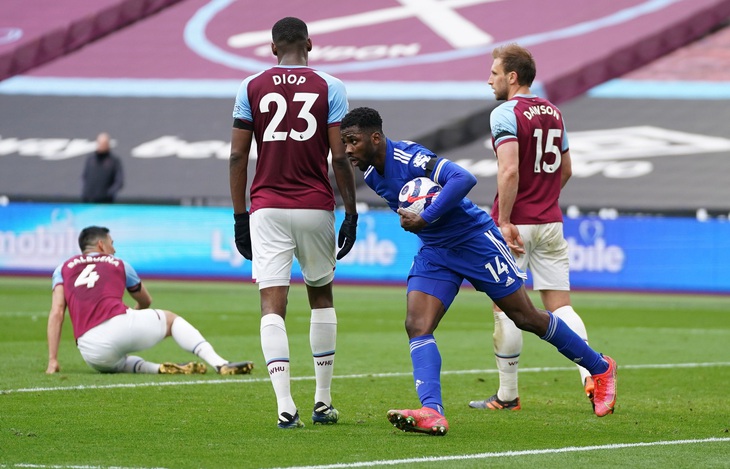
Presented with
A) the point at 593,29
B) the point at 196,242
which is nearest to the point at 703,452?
the point at 196,242

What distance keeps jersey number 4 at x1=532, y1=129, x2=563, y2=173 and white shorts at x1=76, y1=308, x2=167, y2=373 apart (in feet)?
11.3

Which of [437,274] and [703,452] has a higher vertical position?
[437,274]

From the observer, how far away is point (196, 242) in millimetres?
21359

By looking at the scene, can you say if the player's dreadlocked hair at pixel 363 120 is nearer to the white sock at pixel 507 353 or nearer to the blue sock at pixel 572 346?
the blue sock at pixel 572 346

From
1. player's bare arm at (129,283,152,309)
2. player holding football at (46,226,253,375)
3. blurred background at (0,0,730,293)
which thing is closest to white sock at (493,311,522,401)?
player holding football at (46,226,253,375)

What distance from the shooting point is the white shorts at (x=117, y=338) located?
9.57 meters

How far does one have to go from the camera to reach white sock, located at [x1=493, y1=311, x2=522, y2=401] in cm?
804

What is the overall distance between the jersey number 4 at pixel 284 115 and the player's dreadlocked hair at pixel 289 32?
36 centimetres

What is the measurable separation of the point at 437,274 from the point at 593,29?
77.7 ft

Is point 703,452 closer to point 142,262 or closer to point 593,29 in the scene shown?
point 142,262

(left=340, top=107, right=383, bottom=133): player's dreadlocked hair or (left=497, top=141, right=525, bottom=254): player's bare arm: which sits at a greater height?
(left=340, top=107, right=383, bottom=133): player's dreadlocked hair

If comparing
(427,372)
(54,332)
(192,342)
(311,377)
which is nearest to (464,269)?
(427,372)

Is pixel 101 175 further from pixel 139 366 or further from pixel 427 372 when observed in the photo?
pixel 427 372

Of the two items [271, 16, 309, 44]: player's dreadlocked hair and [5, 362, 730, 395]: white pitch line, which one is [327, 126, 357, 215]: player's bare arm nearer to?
[271, 16, 309, 44]: player's dreadlocked hair
